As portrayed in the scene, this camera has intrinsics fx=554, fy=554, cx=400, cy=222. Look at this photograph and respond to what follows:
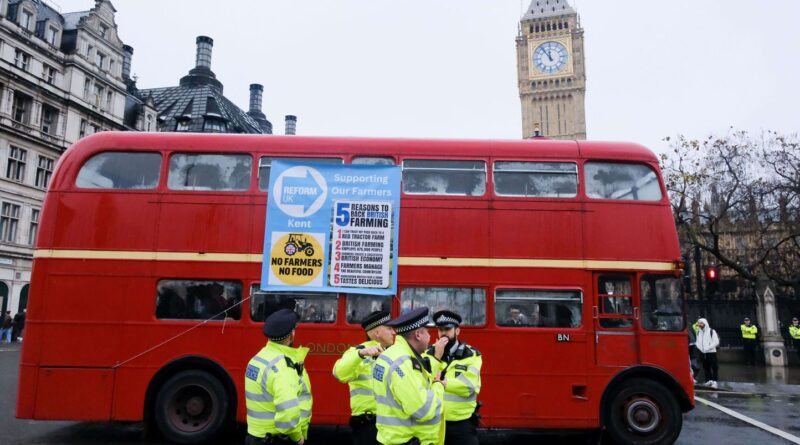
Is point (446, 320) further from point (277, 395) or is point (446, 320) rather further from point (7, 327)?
point (7, 327)

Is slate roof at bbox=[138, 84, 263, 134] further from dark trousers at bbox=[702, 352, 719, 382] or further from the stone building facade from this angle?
dark trousers at bbox=[702, 352, 719, 382]

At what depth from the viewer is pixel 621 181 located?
8.09m

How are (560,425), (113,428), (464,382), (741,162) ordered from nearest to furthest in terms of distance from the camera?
(464,382) < (560,425) < (113,428) < (741,162)

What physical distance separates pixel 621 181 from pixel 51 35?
124 feet

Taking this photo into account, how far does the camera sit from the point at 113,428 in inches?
346

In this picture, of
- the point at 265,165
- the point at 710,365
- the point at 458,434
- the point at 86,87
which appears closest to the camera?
the point at 458,434

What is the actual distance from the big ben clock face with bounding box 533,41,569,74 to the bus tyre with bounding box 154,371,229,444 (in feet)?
307

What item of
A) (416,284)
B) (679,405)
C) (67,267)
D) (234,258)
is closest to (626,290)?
(679,405)

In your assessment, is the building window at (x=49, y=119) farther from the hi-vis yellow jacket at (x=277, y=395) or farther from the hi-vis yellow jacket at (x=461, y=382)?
the hi-vis yellow jacket at (x=461, y=382)

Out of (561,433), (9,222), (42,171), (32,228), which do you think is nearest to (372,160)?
(561,433)

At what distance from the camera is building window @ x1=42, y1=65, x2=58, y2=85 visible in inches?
1312

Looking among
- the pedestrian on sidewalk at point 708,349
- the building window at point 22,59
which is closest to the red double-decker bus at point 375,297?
the pedestrian on sidewalk at point 708,349

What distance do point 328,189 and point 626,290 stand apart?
4.47 m

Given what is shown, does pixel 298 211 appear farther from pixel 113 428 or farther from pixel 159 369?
pixel 113 428
